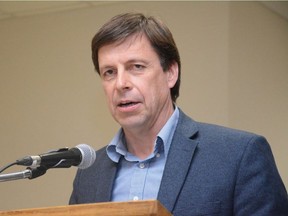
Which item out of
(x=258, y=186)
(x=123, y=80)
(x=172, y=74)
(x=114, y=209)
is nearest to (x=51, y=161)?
(x=114, y=209)

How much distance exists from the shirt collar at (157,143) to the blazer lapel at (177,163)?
A: 0.02m

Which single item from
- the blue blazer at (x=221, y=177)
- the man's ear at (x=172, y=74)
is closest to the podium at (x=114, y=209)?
the blue blazer at (x=221, y=177)

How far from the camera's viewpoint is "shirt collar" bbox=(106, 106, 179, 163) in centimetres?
188

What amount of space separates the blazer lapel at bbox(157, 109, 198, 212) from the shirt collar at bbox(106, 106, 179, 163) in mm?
23

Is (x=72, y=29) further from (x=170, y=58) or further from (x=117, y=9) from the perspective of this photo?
(x=170, y=58)

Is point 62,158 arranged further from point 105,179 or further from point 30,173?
point 105,179

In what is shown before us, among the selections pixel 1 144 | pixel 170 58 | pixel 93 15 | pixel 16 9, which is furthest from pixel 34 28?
pixel 170 58

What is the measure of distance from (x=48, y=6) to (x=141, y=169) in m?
2.85

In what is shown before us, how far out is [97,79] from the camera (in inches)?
171

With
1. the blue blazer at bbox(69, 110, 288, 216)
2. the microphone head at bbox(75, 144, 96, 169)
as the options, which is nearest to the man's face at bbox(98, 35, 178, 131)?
the blue blazer at bbox(69, 110, 288, 216)

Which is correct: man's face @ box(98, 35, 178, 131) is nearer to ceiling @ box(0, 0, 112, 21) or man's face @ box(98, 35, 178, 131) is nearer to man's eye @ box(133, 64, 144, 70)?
man's eye @ box(133, 64, 144, 70)

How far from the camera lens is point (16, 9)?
4.53m

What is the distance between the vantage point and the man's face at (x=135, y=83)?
1.85 m

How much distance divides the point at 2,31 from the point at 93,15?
851 mm
